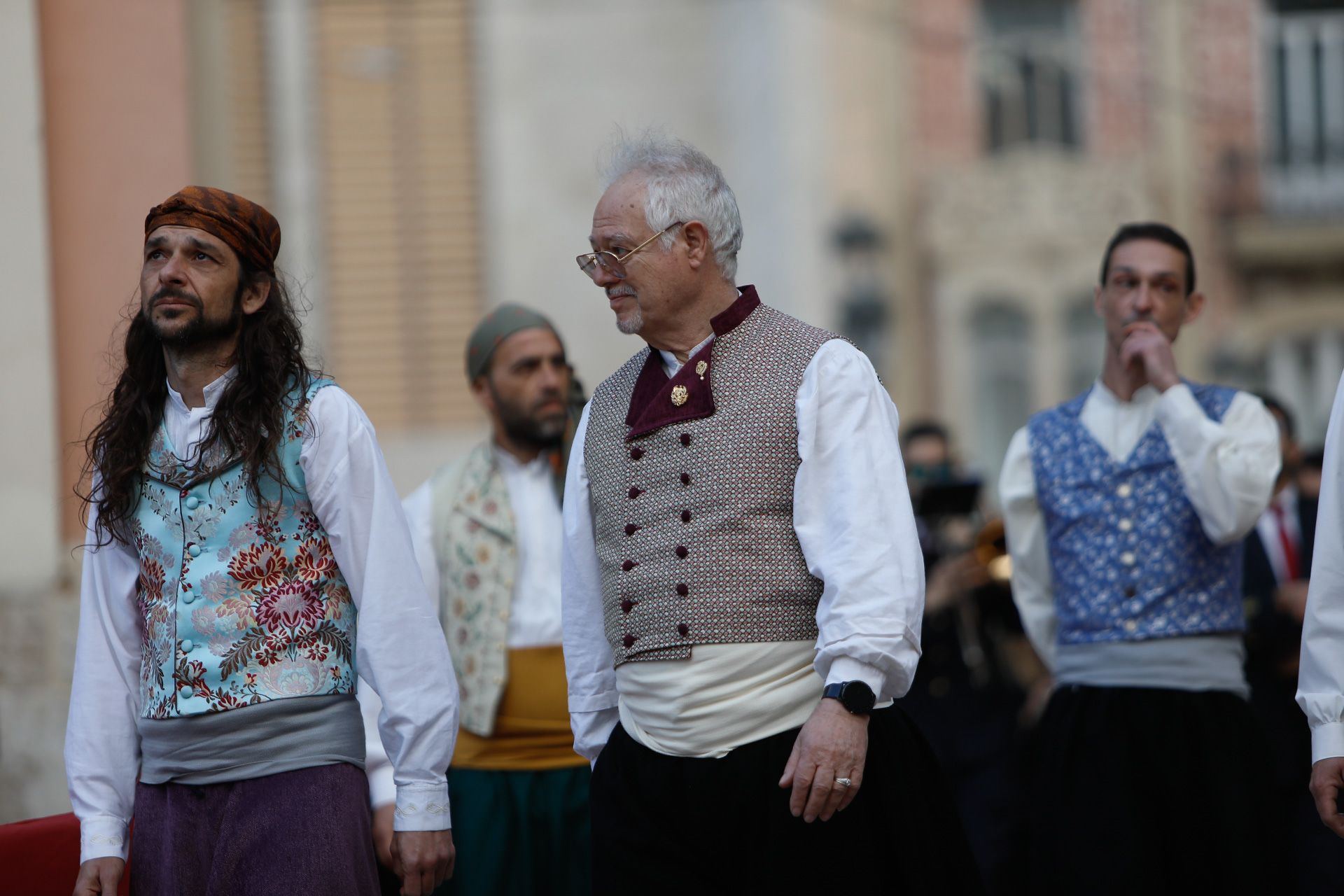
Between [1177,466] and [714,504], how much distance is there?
1.58 m

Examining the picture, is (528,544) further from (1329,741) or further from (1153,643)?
(1329,741)

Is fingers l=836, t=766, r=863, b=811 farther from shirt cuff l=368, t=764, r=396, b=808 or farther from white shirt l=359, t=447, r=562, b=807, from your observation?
white shirt l=359, t=447, r=562, b=807

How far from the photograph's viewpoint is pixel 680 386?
10.4ft

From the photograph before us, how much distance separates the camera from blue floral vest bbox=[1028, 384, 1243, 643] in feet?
13.5

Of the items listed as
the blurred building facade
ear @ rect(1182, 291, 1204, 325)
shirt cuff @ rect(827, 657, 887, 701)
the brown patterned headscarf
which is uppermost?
the blurred building facade

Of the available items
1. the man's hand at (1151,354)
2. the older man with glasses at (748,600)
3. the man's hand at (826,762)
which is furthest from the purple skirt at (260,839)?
the man's hand at (1151,354)

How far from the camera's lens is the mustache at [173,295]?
123 inches

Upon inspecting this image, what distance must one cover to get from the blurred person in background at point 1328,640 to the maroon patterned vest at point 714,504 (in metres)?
0.98

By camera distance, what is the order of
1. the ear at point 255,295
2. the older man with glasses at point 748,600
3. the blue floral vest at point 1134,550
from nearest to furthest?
the older man with glasses at point 748,600 → the ear at point 255,295 → the blue floral vest at point 1134,550

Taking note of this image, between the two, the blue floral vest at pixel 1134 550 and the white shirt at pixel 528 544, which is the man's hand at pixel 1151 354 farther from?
the white shirt at pixel 528 544

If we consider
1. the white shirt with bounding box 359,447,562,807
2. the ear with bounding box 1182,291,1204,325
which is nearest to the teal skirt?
the white shirt with bounding box 359,447,562,807

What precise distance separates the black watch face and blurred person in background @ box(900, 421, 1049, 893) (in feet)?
10.7

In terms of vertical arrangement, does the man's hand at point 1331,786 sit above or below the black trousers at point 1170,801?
above

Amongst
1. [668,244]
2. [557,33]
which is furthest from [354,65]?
[668,244]
